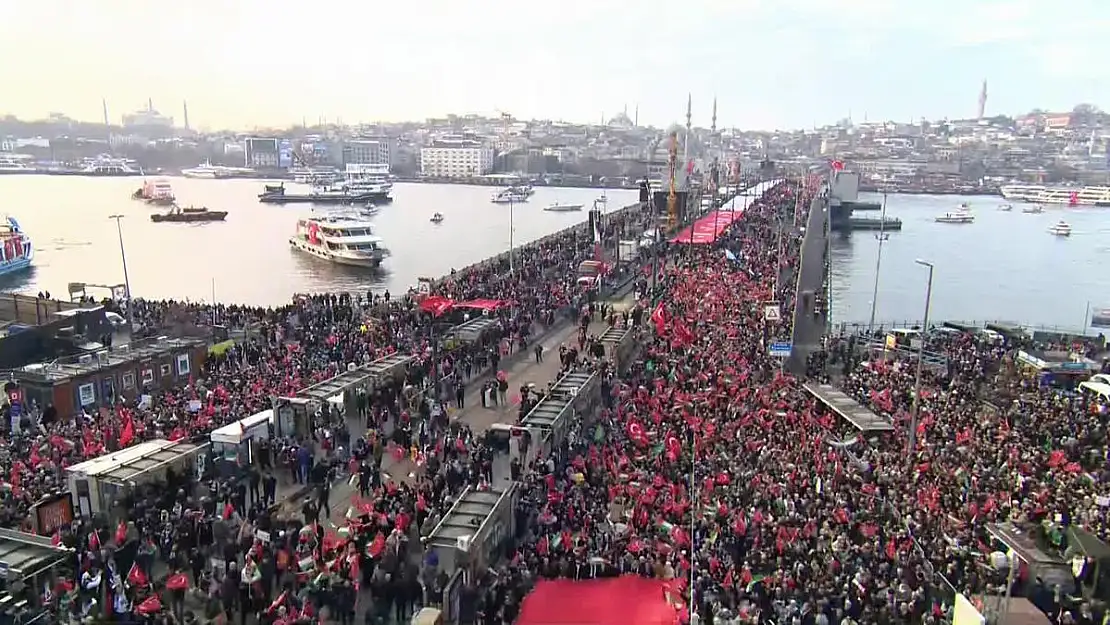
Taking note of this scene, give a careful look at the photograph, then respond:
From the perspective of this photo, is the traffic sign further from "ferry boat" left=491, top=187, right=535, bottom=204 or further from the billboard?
the billboard

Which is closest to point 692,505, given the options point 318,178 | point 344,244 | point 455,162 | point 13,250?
point 344,244

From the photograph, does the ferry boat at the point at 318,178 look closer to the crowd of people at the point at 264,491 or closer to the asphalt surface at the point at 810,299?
the asphalt surface at the point at 810,299

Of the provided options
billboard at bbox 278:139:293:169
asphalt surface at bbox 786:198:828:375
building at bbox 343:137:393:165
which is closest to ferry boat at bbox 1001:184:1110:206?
asphalt surface at bbox 786:198:828:375

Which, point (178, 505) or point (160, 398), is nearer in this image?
point (178, 505)

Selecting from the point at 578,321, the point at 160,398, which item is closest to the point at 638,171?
the point at 578,321

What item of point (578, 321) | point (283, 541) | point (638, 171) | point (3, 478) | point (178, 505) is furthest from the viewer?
point (638, 171)

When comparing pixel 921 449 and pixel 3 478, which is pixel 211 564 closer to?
pixel 3 478
